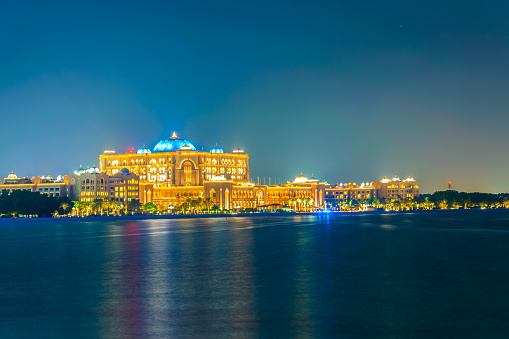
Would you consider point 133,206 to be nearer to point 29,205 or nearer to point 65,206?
point 65,206

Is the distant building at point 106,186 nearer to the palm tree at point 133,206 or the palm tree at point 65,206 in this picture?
the palm tree at point 133,206

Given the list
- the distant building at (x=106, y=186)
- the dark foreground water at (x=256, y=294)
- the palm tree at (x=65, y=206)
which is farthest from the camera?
the distant building at (x=106, y=186)

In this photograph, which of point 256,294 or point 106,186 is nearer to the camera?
point 256,294

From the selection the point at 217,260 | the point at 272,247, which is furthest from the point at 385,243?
the point at 217,260

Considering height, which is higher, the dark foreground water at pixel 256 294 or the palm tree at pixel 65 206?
the palm tree at pixel 65 206

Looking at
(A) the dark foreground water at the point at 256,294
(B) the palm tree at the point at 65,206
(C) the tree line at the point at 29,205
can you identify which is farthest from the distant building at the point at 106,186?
(A) the dark foreground water at the point at 256,294

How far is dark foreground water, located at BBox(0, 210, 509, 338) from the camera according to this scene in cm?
1905

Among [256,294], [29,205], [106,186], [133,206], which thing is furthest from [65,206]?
[256,294]

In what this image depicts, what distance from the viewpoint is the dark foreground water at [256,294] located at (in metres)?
19.0

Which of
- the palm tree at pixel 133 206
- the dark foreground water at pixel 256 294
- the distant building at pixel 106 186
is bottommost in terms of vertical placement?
the dark foreground water at pixel 256 294

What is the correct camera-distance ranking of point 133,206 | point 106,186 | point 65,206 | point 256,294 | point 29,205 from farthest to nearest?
point 106,186
point 133,206
point 65,206
point 29,205
point 256,294

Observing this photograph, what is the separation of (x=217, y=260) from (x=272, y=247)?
11.6 m

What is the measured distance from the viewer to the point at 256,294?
84.3 ft

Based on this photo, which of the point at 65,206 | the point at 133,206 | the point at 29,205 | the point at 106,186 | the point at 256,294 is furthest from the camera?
the point at 106,186
